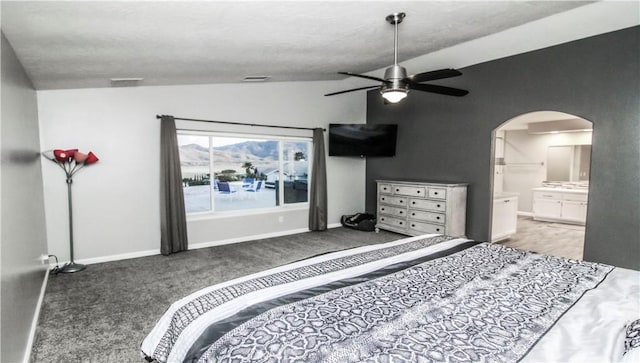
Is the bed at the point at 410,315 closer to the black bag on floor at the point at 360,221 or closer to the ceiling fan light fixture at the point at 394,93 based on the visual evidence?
the ceiling fan light fixture at the point at 394,93

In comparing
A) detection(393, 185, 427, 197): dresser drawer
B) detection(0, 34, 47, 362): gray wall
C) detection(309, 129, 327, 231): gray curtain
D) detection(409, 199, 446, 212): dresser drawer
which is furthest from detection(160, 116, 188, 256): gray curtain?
detection(409, 199, 446, 212): dresser drawer

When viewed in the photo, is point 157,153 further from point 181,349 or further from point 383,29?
point 181,349

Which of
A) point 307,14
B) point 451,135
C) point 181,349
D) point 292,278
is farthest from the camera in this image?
point 451,135

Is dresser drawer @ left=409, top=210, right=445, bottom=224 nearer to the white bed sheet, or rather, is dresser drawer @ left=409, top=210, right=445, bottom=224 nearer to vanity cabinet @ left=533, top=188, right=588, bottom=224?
the white bed sheet

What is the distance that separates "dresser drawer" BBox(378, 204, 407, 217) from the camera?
5671mm

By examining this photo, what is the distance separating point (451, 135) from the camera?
17.5 ft

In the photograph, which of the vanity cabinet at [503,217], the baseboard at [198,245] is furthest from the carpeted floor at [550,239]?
the baseboard at [198,245]

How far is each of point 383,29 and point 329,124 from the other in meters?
3.04

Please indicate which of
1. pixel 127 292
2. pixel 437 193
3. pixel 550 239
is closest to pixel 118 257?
pixel 127 292

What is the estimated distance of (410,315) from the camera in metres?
1.34

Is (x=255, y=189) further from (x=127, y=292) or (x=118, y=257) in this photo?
(x=127, y=292)

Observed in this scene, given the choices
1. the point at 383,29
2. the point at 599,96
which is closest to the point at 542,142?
the point at 599,96

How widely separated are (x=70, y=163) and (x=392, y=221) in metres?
5.04

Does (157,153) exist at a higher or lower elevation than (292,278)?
higher
